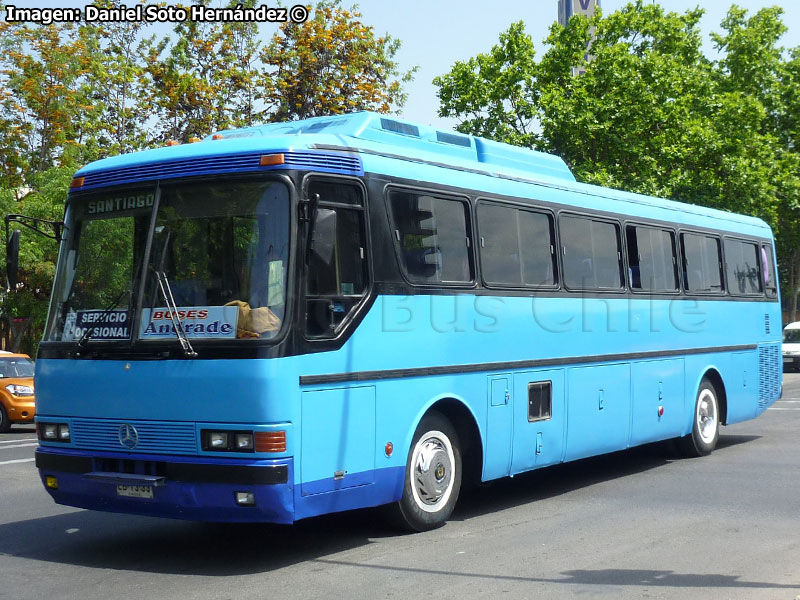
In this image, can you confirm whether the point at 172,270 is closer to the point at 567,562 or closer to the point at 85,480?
the point at 85,480

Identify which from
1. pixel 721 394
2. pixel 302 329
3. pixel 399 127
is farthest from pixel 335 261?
pixel 721 394

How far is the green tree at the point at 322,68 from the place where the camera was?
1234 inches

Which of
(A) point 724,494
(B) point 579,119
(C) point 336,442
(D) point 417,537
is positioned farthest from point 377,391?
(B) point 579,119

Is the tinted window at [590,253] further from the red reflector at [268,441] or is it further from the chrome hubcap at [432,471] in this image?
the red reflector at [268,441]

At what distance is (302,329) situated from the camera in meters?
7.65

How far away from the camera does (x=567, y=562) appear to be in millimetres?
7598

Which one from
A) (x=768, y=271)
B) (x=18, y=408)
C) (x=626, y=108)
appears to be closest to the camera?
(x=768, y=271)

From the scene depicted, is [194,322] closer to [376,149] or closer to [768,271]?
[376,149]

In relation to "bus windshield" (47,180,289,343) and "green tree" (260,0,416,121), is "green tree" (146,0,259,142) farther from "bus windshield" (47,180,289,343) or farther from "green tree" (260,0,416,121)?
"bus windshield" (47,180,289,343)

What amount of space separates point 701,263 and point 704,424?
7.11 ft

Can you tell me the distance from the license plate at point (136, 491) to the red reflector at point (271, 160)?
242 cm

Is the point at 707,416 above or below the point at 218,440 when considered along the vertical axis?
below

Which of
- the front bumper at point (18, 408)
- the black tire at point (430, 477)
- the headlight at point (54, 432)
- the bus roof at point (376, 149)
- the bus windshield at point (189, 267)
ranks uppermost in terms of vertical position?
the bus roof at point (376, 149)

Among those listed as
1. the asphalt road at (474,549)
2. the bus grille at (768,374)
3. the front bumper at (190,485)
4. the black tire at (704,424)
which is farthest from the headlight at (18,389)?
the front bumper at (190,485)
